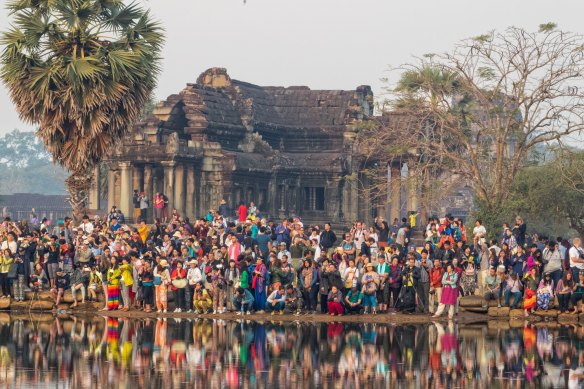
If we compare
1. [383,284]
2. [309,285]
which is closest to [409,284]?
[383,284]

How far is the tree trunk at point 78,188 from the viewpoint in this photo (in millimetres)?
38625

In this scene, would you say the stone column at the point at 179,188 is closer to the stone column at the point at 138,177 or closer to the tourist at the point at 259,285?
the stone column at the point at 138,177

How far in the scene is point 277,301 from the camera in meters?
33.0

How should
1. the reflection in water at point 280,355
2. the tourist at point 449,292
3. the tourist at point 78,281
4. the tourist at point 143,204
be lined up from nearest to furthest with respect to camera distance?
the reflection in water at point 280,355
the tourist at point 449,292
the tourist at point 78,281
the tourist at point 143,204

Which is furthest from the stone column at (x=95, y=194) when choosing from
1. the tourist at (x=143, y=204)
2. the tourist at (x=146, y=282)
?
the tourist at (x=146, y=282)

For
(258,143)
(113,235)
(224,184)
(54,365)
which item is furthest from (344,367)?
(258,143)

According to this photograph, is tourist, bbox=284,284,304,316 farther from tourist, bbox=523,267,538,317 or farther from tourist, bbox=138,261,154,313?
tourist, bbox=523,267,538,317

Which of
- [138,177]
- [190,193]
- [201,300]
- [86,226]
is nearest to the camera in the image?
[201,300]

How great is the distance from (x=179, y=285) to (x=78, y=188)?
6.89 metres

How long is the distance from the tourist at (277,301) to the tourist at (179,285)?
6.66 feet

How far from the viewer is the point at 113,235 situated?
38.1 m

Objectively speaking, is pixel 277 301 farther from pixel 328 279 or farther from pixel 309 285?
pixel 328 279

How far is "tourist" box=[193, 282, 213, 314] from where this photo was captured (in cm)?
3328

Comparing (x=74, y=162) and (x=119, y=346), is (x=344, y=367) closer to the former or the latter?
(x=119, y=346)
